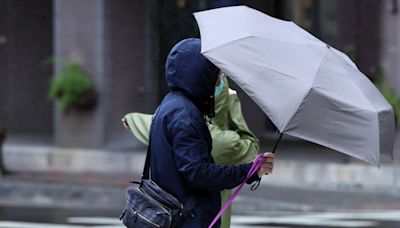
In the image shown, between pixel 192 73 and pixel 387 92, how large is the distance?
8.97 metres

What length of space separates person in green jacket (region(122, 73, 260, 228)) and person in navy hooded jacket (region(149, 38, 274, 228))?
731 millimetres

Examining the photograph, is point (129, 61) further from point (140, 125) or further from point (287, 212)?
point (140, 125)

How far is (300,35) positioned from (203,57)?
0.58 metres

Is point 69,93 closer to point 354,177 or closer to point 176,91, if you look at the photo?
point 354,177

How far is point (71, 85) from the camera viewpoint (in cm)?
1390

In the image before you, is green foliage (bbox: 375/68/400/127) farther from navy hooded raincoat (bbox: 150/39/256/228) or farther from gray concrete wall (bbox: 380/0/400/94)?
navy hooded raincoat (bbox: 150/39/256/228)

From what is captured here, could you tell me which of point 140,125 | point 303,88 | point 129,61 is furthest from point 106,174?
point 303,88

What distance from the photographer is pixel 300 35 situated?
4.52m

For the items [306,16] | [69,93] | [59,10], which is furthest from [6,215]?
[306,16]

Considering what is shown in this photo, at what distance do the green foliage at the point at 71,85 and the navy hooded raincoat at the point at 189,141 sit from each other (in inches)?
383

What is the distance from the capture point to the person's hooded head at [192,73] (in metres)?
→ 4.23

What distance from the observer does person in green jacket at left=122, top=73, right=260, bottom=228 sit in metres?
5.16

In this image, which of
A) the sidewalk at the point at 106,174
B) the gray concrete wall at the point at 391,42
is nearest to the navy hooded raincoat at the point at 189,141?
the sidewalk at the point at 106,174

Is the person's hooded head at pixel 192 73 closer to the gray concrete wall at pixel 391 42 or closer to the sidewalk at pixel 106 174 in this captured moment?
the sidewalk at pixel 106 174
